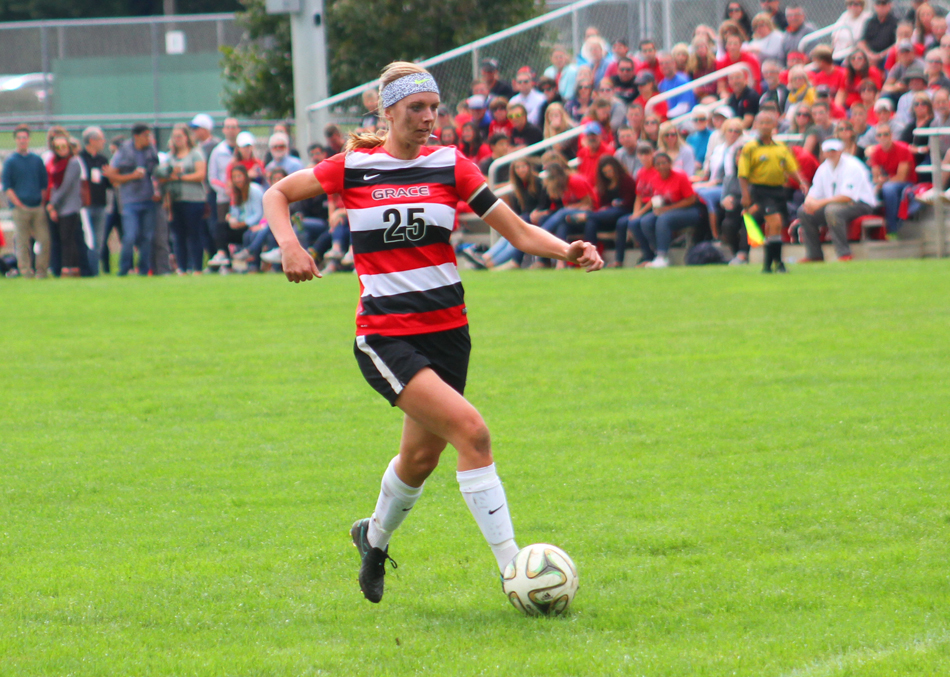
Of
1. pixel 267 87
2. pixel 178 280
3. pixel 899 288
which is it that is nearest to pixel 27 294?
pixel 178 280

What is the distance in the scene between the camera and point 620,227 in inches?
701

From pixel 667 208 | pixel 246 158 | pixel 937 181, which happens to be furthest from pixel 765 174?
pixel 246 158

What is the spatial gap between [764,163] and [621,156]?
119 inches

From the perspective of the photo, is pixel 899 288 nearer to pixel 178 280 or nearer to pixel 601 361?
pixel 601 361

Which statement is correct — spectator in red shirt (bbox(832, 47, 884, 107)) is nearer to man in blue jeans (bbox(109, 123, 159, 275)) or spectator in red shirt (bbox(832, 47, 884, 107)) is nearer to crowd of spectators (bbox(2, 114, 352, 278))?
crowd of spectators (bbox(2, 114, 352, 278))

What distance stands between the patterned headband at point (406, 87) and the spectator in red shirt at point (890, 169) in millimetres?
13207

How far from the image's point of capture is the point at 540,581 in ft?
14.1

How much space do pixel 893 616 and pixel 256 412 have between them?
16.6ft

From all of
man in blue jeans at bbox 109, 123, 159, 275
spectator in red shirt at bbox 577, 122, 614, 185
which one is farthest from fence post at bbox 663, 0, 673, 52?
man in blue jeans at bbox 109, 123, 159, 275

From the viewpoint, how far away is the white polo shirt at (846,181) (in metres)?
16.4

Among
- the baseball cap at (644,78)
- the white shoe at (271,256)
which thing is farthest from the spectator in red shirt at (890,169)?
the white shoe at (271,256)

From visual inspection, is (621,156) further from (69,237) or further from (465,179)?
(465,179)

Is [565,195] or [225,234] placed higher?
[565,195]

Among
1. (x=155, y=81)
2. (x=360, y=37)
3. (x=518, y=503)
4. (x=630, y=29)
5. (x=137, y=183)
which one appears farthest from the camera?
(x=155, y=81)
